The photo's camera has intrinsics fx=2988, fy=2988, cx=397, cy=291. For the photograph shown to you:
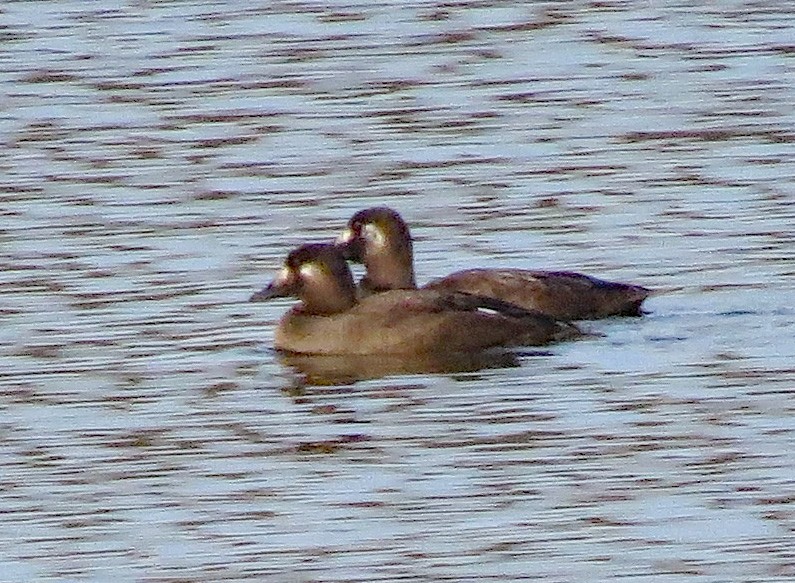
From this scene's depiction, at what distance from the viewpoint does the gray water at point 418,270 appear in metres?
10.2

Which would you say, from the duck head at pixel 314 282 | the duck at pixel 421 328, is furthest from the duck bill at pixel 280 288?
the duck at pixel 421 328

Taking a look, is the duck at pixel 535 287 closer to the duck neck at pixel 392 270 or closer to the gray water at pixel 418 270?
the duck neck at pixel 392 270

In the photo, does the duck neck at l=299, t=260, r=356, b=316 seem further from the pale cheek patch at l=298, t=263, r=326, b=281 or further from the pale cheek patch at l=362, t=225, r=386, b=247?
the pale cheek patch at l=362, t=225, r=386, b=247

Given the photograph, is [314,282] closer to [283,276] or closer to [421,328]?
[283,276]

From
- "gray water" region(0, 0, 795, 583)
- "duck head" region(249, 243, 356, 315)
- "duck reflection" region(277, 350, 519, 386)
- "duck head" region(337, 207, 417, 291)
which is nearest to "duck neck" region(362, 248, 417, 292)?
"duck head" region(337, 207, 417, 291)

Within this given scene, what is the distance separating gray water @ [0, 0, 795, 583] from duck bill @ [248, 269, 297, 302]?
0.18 meters

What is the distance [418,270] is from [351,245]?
798mm

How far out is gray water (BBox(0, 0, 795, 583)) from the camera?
10.2 m

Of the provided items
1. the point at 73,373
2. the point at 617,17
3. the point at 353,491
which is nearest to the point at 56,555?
the point at 353,491

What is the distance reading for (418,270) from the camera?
15.8m

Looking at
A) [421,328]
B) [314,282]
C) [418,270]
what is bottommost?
[418,270]

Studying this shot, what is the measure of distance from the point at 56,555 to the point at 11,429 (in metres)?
2.09

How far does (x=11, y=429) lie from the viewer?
1200cm

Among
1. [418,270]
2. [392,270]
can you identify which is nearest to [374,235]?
[392,270]
